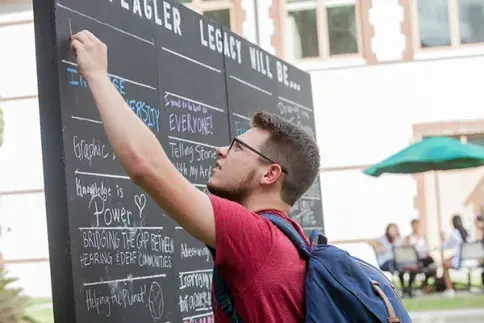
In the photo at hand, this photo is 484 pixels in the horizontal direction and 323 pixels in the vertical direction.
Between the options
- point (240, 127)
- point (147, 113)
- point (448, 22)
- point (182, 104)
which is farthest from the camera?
point (448, 22)

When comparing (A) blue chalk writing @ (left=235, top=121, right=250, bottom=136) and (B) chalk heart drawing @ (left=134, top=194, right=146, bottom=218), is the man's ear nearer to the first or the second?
(B) chalk heart drawing @ (left=134, top=194, right=146, bottom=218)

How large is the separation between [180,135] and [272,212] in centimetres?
183

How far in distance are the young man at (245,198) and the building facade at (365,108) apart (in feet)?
44.4

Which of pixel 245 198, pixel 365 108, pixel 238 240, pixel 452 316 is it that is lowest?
pixel 452 316

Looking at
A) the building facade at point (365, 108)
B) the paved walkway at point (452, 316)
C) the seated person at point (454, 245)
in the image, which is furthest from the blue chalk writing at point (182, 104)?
the building facade at point (365, 108)

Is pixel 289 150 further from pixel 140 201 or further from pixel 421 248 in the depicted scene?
pixel 421 248

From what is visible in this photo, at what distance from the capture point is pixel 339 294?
3.02m

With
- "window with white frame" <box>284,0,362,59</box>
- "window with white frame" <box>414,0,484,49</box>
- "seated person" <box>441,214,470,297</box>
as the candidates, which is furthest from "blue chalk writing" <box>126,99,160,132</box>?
"window with white frame" <box>414,0,484,49</box>

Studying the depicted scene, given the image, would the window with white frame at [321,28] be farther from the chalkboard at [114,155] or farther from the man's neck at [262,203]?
the man's neck at [262,203]

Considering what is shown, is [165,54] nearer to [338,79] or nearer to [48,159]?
[48,159]

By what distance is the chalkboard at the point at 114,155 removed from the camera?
12.5 ft

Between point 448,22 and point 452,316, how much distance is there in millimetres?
6462

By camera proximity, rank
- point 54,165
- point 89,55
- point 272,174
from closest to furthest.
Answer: point 272,174 → point 89,55 → point 54,165

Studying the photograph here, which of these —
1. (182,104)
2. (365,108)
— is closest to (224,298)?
(182,104)
